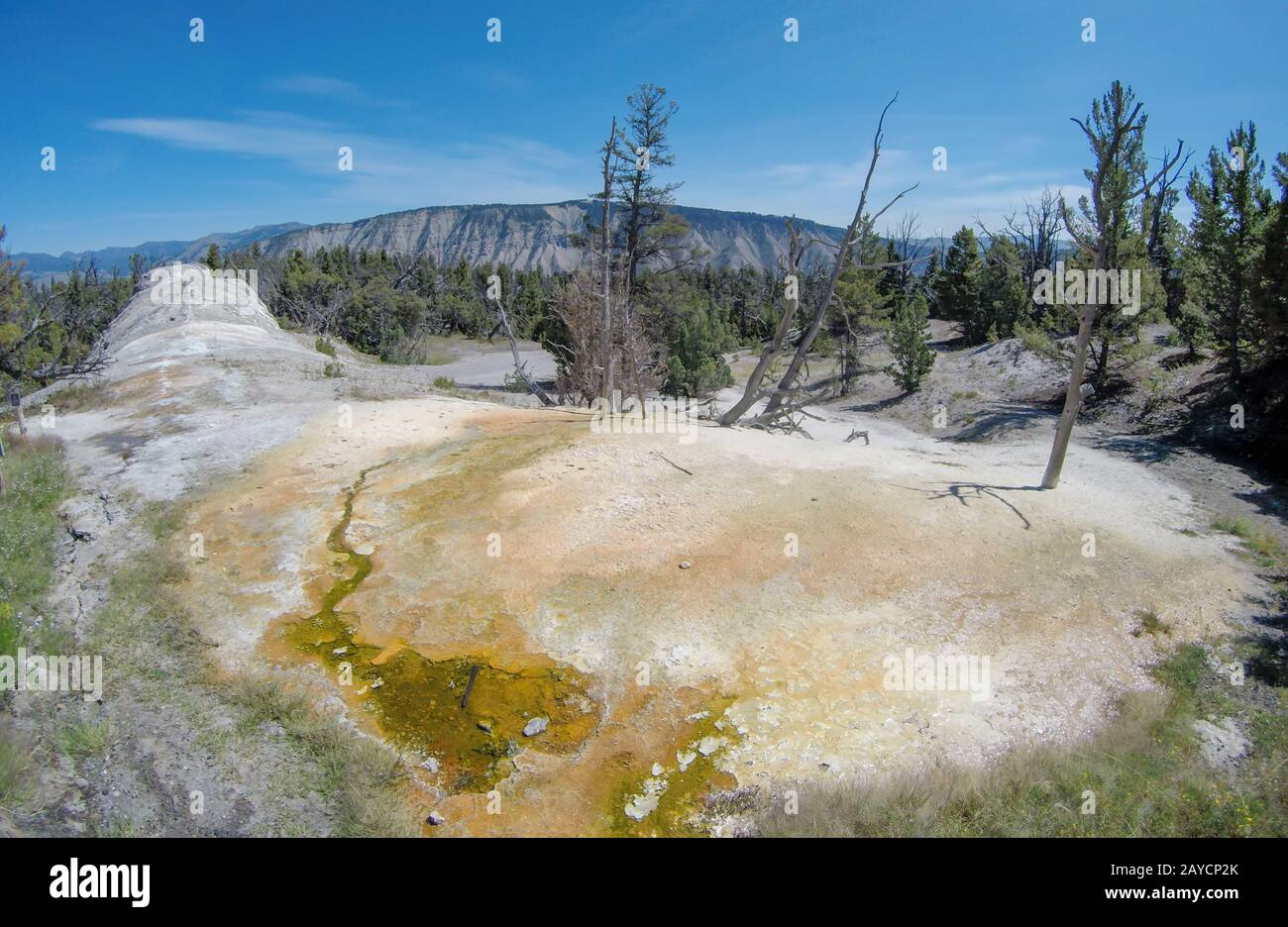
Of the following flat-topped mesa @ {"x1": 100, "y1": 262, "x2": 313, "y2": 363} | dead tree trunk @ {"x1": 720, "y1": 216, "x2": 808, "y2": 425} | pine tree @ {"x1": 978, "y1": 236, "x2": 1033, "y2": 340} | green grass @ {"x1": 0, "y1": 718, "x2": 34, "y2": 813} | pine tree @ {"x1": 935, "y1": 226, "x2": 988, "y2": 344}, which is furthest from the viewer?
pine tree @ {"x1": 935, "y1": 226, "x2": 988, "y2": 344}

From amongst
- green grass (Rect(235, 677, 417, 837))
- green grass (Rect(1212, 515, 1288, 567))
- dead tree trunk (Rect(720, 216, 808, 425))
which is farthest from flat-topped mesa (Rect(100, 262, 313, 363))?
green grass (Rect(1212, 515, 1288, 567))

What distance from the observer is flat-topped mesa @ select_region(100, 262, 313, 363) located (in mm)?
24516

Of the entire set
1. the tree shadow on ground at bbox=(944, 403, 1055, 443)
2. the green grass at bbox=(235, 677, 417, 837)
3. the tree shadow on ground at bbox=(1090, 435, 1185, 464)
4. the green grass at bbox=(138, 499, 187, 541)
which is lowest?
the green grass at bbox=(235, 677, 417, 837)

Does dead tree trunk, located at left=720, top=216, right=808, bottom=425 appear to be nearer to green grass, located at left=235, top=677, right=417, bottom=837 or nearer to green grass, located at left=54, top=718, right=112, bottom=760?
green grass, located at left=235, top=677, right=417, bottom=837

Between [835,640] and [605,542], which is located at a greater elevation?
[605,542]

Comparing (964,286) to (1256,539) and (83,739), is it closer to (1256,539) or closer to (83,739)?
(1256,539)

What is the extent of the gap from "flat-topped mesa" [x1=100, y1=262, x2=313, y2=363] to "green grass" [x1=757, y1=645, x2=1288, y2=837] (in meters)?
24.4

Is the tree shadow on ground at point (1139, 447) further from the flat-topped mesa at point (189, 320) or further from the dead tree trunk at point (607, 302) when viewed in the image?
the flat-topped mesa at point (189, 320)

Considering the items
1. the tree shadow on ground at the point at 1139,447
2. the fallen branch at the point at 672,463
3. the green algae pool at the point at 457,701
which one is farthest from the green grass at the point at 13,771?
the tree shadow on ground at the point at 1139,447

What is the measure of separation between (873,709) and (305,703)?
560 cm

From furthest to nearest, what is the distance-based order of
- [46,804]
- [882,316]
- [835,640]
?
1. [882,316]
2. [835,640]
3. [46,804]

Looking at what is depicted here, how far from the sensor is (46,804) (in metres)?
5.27

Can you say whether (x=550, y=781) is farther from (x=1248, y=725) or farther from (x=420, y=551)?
(x=1248, y=725)
